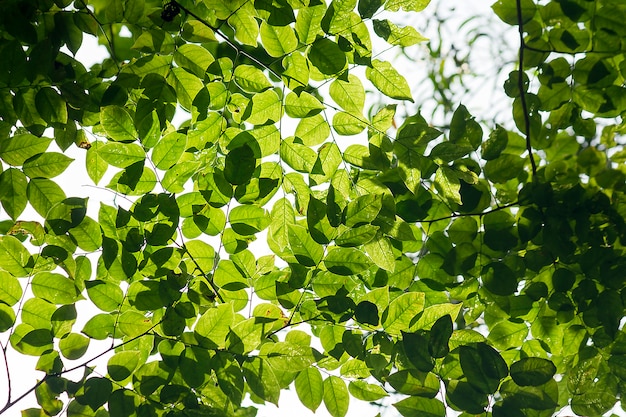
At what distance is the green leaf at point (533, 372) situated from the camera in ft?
3.25

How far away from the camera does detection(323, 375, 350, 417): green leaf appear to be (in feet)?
3.72

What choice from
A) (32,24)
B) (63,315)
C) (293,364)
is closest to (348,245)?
(293,364)

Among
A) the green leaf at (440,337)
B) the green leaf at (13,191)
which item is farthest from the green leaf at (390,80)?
the green leaf at (13,191)

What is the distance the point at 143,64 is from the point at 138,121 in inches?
4.7

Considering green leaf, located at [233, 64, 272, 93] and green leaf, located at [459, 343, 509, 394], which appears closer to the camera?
green leaf, located at [459, 343, 509, 394]

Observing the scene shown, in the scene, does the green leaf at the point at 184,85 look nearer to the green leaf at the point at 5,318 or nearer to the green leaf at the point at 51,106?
the green leaf at the point at 51,106

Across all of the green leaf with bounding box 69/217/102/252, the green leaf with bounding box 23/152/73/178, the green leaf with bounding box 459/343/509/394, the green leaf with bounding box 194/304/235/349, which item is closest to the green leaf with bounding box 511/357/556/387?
the green leaf with bounding box 459/343/509/394

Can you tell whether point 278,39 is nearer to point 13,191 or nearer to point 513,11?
point 513,11

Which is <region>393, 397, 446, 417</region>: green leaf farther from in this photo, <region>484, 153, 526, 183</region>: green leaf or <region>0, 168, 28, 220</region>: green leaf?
<region>0, 168, 28, 220</region>: green leaf

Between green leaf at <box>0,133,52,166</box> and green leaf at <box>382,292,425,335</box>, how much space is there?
2.70ft

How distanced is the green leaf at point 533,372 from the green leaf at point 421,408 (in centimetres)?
15

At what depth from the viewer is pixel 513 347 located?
50.5 inches

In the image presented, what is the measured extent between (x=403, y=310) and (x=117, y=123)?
0.70 metres

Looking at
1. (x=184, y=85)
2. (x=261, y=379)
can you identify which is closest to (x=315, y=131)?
(x=184, y=85)
